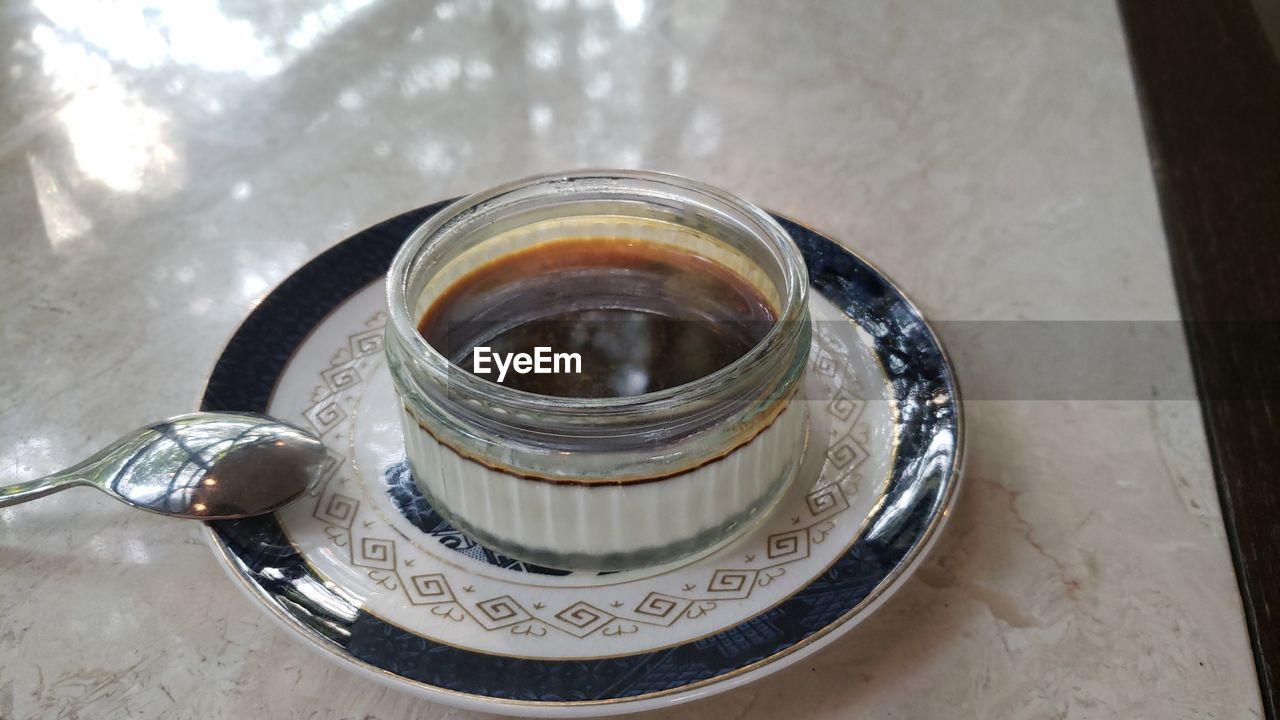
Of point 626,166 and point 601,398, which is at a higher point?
point 601,398

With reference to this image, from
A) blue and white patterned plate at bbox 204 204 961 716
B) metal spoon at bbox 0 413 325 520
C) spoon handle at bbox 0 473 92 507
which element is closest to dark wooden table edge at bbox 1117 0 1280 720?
blue and white patterned plate at bbox 204 204 961 716

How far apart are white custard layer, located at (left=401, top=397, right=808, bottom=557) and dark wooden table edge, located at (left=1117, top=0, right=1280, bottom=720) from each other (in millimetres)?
354

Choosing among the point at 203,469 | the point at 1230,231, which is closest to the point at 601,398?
the point at 203,469

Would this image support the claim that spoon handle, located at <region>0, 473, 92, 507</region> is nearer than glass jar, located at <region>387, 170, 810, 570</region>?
No

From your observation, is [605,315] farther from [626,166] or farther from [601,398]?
[626,166]

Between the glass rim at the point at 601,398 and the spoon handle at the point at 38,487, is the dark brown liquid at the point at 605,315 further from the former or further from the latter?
the spoon handle at the point at 38,487

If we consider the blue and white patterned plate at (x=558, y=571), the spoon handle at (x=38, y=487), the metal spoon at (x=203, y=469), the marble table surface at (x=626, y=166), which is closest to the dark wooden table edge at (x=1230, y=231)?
the marble table surface at (x=626, y=166)

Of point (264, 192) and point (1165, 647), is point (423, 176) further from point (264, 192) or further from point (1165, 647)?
point (1165, 647)

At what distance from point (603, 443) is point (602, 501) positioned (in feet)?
0.15

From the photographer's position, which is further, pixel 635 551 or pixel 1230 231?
pixel 1230 231

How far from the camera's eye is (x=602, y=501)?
674 mm

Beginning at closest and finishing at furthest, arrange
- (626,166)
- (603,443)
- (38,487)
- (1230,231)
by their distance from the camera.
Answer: (603,443) → (38,487) → (1230,231) → (626,166)

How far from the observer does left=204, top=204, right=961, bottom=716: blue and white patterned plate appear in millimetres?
625

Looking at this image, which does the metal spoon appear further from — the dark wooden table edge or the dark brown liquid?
the dark wooden table edge
